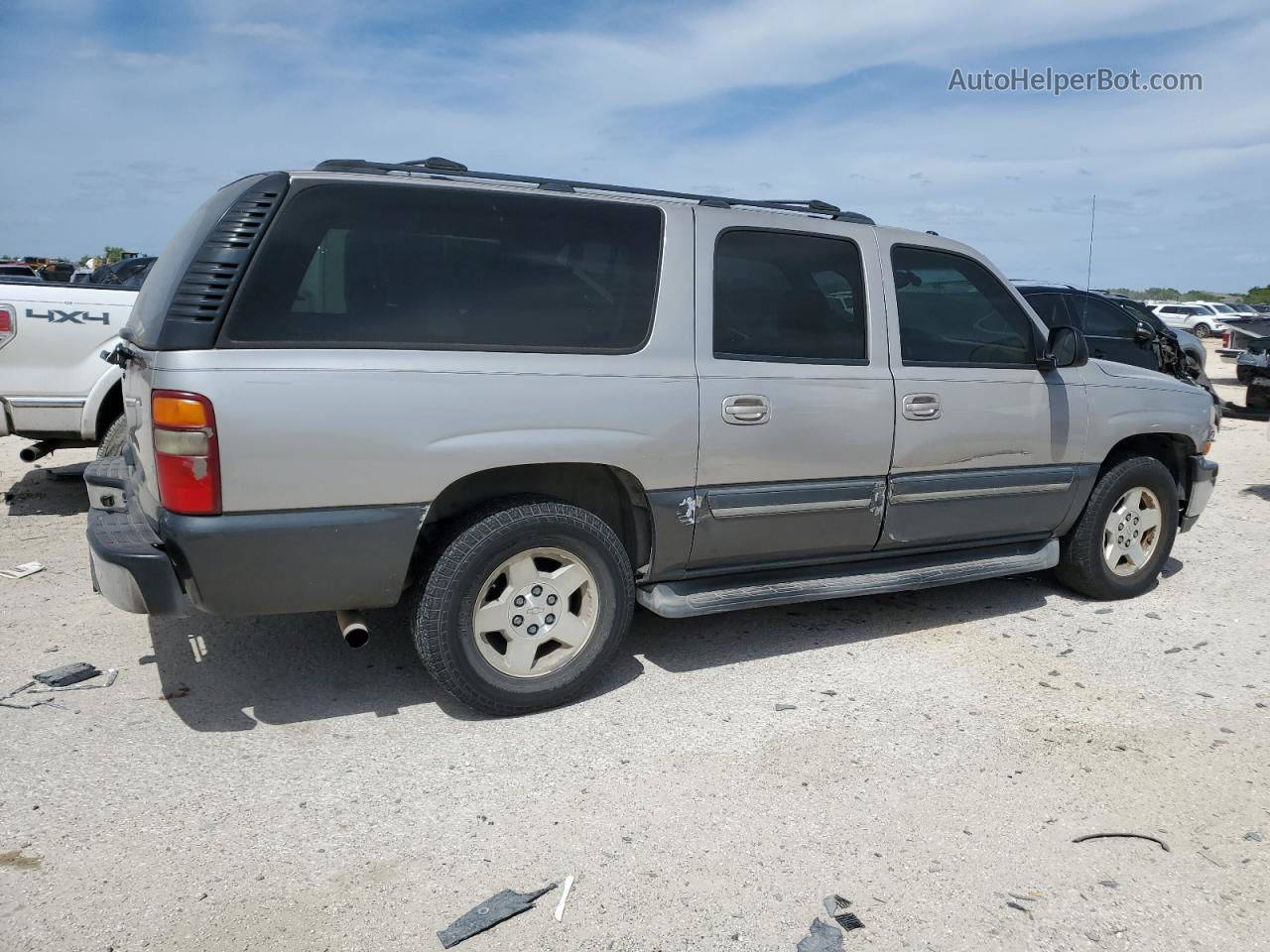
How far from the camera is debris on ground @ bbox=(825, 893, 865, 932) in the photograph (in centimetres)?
282

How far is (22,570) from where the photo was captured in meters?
5.78

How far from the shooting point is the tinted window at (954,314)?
4824mm

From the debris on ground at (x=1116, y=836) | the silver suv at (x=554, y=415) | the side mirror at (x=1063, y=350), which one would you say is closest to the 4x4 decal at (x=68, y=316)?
the silver suv at (x=554, y=415)

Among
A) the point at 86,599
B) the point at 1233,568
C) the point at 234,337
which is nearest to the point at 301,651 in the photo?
the point at 86,599

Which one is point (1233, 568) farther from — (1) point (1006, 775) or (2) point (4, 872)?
(2) point (4, 872)

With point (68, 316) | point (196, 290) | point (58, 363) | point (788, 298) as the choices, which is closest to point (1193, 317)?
point (788, 298)

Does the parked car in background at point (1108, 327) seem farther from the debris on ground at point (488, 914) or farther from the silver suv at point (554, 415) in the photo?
the debris on ground at point (488, 914)

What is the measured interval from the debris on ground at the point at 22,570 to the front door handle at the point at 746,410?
4.01 metres

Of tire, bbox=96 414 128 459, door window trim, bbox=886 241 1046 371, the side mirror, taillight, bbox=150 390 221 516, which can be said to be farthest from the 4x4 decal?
the side mirror

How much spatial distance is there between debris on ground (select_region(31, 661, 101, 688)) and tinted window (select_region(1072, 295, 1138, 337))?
10350 mm

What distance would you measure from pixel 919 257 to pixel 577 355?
75.7 inches

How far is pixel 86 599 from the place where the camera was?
528cm

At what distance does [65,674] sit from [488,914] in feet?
8.01

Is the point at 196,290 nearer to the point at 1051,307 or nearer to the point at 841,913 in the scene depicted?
the point at 841,913
